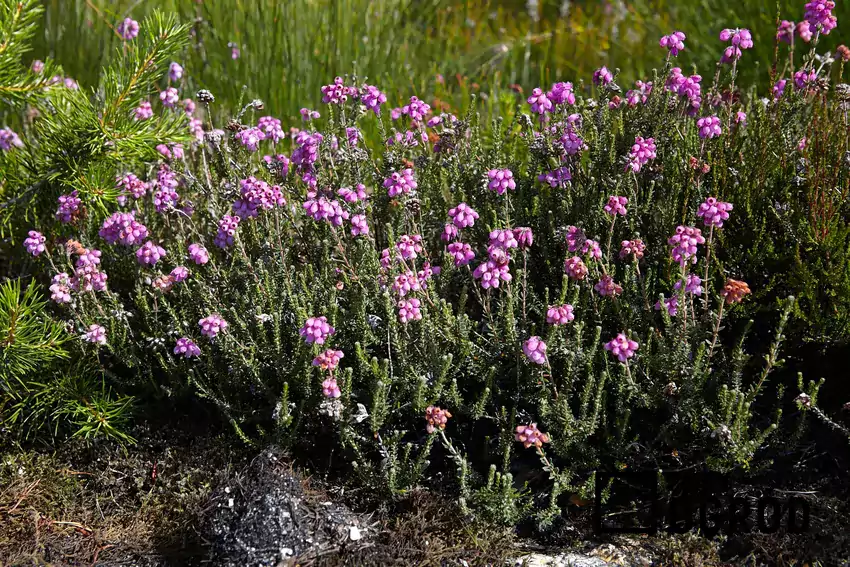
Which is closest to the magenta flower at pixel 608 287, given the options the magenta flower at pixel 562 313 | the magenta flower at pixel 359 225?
the magenta flower at pixel 562 313

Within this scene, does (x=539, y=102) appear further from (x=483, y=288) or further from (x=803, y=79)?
Answer: (x=803, y=79)

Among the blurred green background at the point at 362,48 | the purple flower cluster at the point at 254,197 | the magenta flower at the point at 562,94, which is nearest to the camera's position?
the purple flower cluster at the point at 254,197

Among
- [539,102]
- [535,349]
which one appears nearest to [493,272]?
[535,349]

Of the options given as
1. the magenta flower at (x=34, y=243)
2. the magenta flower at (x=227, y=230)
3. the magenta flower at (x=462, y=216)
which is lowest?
the magenta flower at (x=34, y=243)

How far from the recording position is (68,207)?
3.02m

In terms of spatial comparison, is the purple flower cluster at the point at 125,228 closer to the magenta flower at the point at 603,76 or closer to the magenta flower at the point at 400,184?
the magenta flower at the point at 400,184

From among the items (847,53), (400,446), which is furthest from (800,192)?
(400,446)

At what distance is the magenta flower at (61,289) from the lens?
2.75 meters

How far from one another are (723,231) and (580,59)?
377 centimetres

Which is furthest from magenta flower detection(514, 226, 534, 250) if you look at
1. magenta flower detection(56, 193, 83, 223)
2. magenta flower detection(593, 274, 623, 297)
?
magenta flower detection(56, 193, 83, 223)

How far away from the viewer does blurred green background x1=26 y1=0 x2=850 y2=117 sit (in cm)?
495

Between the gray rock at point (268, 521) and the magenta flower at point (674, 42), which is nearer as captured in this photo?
the gray rock at point (268, 521)

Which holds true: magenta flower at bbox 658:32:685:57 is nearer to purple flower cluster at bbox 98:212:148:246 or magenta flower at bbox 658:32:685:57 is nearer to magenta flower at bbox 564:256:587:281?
magenta flower at bbox 564:256:587:281

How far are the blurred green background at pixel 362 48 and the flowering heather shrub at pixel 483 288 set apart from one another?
5.64 feet
